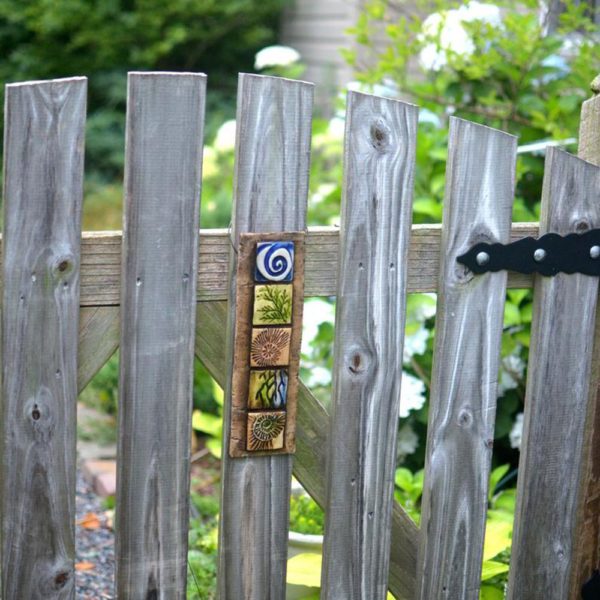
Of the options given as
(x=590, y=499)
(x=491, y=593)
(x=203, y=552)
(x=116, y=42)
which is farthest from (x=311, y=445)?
(x=116, y=42)

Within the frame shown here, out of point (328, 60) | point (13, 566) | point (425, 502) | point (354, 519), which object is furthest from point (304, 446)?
point (328, 60)

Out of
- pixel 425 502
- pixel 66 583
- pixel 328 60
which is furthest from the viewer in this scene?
pixel 328 60

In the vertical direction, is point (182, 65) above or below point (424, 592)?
above

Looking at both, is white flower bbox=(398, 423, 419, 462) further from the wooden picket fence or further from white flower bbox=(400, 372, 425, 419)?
the wooden picket fence

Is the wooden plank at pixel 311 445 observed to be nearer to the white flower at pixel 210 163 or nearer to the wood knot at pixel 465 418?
the wood knot at pixel 465 418

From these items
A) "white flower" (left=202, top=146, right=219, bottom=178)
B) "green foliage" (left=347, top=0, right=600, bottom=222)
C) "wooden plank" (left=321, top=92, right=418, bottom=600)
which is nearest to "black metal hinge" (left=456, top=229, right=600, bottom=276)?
"wooden plank" (left=321, top=92, right=418, bottom=600)

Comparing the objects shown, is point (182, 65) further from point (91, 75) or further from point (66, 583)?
point (66, 583)

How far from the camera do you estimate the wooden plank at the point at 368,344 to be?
1913 mm

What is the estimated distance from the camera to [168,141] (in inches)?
69.0

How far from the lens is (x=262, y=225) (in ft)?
6.10

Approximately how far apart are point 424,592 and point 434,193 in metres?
1.84

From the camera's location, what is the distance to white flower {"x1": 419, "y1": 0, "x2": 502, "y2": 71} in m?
3.62

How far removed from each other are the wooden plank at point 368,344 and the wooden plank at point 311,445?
4cm

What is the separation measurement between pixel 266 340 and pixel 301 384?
17 centimetres
